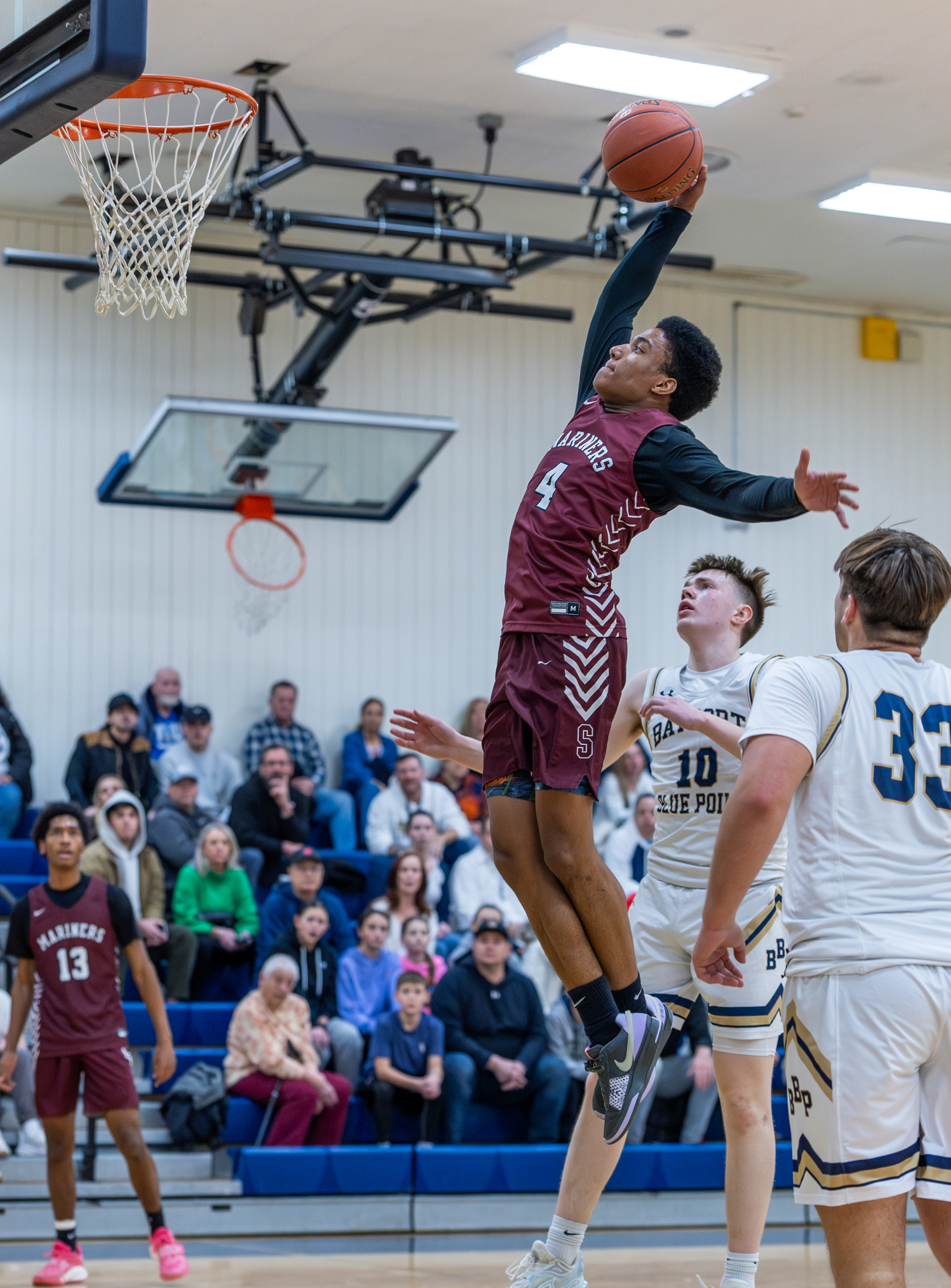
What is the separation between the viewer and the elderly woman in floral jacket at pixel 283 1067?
898 cm

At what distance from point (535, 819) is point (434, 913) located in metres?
7.18

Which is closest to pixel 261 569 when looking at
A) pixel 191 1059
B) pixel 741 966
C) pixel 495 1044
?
pixel 191 1059

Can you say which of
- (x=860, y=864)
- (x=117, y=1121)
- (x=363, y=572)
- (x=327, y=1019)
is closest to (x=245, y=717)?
(x=363, y=572)

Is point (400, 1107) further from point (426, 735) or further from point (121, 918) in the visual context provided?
point (426, 735)

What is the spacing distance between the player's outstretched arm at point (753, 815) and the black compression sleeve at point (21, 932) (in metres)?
4.82

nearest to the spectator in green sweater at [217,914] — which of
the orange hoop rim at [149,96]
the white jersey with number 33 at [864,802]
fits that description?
the orange hoop rim at [149,96]

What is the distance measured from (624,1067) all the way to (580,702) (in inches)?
37.9

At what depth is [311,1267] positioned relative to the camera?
7.52 m

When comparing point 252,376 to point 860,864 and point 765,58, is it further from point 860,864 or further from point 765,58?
point 860,864

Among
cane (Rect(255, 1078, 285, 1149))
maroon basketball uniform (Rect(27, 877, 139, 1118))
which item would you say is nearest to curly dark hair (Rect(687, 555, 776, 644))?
maroon basketball uniform (Rect(27, 877, 139, 1118))

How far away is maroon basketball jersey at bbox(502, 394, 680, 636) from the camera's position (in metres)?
4.14

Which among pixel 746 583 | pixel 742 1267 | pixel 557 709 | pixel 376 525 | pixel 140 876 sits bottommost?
pixel 742 1267

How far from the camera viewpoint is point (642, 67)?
985 centimetres

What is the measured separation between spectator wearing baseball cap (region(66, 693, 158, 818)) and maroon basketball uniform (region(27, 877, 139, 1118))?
4434 mm
